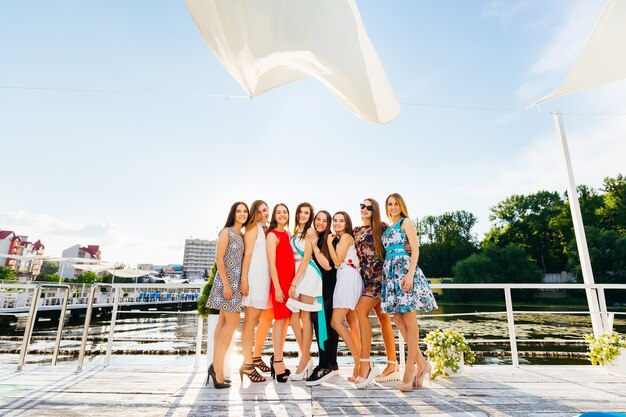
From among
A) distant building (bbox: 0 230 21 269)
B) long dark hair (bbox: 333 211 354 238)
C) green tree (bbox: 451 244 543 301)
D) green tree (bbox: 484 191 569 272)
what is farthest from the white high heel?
distant building (bbox: 0 230 21 269)

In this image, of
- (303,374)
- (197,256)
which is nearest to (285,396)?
(303,374)

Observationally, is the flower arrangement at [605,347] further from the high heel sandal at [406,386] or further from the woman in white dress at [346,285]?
the woman in white dress at [346,285]

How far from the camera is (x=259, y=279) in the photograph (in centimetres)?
287

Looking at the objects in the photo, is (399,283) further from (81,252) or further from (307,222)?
(81,252)

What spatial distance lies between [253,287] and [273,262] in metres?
0.28

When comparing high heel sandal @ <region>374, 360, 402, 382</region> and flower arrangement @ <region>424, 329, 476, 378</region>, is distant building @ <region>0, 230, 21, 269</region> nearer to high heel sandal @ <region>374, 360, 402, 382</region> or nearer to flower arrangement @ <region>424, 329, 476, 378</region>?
high heel sandal @ <region>374, 360, 402, 382</region>

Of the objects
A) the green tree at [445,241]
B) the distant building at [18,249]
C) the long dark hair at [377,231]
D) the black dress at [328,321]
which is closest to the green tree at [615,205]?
the green tree at [445,241]

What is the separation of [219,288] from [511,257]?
4253 cm

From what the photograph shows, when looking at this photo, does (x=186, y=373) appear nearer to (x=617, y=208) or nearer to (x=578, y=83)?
(x=578, y=83)

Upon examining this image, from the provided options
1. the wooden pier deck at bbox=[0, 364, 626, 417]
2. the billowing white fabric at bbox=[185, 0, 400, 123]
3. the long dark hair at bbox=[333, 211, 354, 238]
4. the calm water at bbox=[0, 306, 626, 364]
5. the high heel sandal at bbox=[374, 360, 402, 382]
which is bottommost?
the calm water at bbox=[0, 306, 626, 364]

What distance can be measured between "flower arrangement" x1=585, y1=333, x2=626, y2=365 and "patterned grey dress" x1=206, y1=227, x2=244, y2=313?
3.84 meters

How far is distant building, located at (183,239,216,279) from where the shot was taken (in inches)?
5258

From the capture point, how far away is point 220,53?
2.51 m

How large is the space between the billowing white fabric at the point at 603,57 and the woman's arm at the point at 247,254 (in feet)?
11.6
